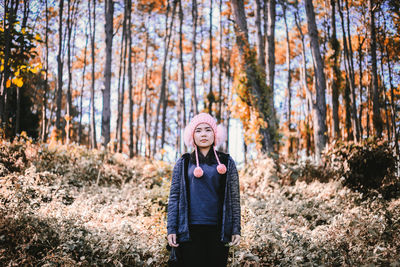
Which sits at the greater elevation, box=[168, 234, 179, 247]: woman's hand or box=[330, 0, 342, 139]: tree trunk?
box=[330, 0, 342, 139]: tree trunk

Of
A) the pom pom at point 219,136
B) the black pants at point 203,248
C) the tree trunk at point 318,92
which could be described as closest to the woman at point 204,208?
the black pants at point 203,248

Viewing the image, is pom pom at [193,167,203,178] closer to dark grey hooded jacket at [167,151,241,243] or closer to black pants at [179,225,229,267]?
dark grey hooded jacket at [167,151,241,243]

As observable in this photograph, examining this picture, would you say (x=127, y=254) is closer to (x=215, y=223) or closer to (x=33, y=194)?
(x=215, y=223)

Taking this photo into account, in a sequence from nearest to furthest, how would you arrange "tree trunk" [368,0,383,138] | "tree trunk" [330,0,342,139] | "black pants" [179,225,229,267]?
"black pants" [179,225,229,267]
"tree trunk" [368,0,383,138]
"tree trunk" [330,0,342,139]

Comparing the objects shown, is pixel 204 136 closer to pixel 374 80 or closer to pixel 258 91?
pixel 258 91

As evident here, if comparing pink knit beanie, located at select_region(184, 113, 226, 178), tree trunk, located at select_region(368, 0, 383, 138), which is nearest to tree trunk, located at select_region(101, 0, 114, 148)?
pink knit beanie, located at select_region(184, 113, 226, 178)

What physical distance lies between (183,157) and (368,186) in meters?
5.02

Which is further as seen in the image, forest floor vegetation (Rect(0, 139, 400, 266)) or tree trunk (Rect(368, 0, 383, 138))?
tree trunk (Rect(368, 0, 383, 138))

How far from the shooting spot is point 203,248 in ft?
7.29

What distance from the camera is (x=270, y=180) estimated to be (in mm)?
7301

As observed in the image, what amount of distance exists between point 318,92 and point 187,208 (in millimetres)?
7878

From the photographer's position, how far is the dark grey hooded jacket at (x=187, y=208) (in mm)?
2215

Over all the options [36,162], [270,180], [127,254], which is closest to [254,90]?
[270,180]

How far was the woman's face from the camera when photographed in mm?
2435
